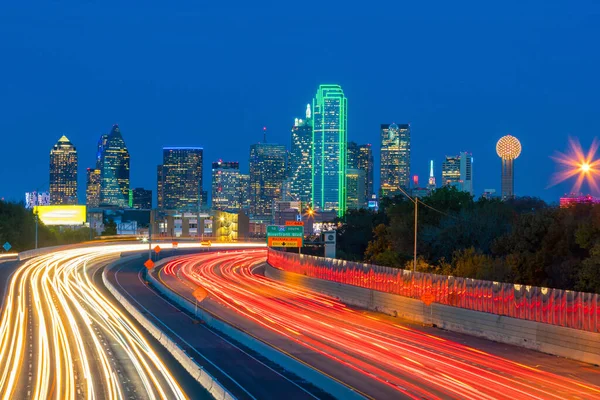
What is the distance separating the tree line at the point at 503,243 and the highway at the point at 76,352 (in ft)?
69.8

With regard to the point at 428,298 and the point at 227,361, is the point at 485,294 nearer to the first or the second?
the point at 428,298

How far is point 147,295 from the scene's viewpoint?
5731cm

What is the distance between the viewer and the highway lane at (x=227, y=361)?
24.0 m

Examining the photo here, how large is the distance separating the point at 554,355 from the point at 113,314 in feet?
78.8

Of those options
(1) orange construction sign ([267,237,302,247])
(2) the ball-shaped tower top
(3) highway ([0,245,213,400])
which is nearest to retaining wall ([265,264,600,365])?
(3) highway ([0,245,213,400])

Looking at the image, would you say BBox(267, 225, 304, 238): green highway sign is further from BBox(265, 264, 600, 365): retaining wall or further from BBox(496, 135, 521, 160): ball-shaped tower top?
BBox(496, 135, 521, 160): ball-shaped tower top

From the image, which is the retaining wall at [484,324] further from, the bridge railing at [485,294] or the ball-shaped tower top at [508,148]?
the ball-shaped tower top at [508,148]

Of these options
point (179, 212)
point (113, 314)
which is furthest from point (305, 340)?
point (179, 212)

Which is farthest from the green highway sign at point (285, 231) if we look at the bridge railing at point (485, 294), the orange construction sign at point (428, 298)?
the orange construction sign at point (428, 298)

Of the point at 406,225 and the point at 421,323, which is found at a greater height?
the point at 406,225

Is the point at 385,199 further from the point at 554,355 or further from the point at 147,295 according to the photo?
the point at 554,355

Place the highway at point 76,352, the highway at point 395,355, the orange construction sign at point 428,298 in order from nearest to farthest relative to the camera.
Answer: the highway at point 76,352 → the highway at point 395,355 → the orange construction sign at point 428,298

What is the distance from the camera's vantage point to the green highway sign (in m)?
76.4

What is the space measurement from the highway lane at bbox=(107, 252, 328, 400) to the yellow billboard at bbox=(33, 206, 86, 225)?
4074 inches
